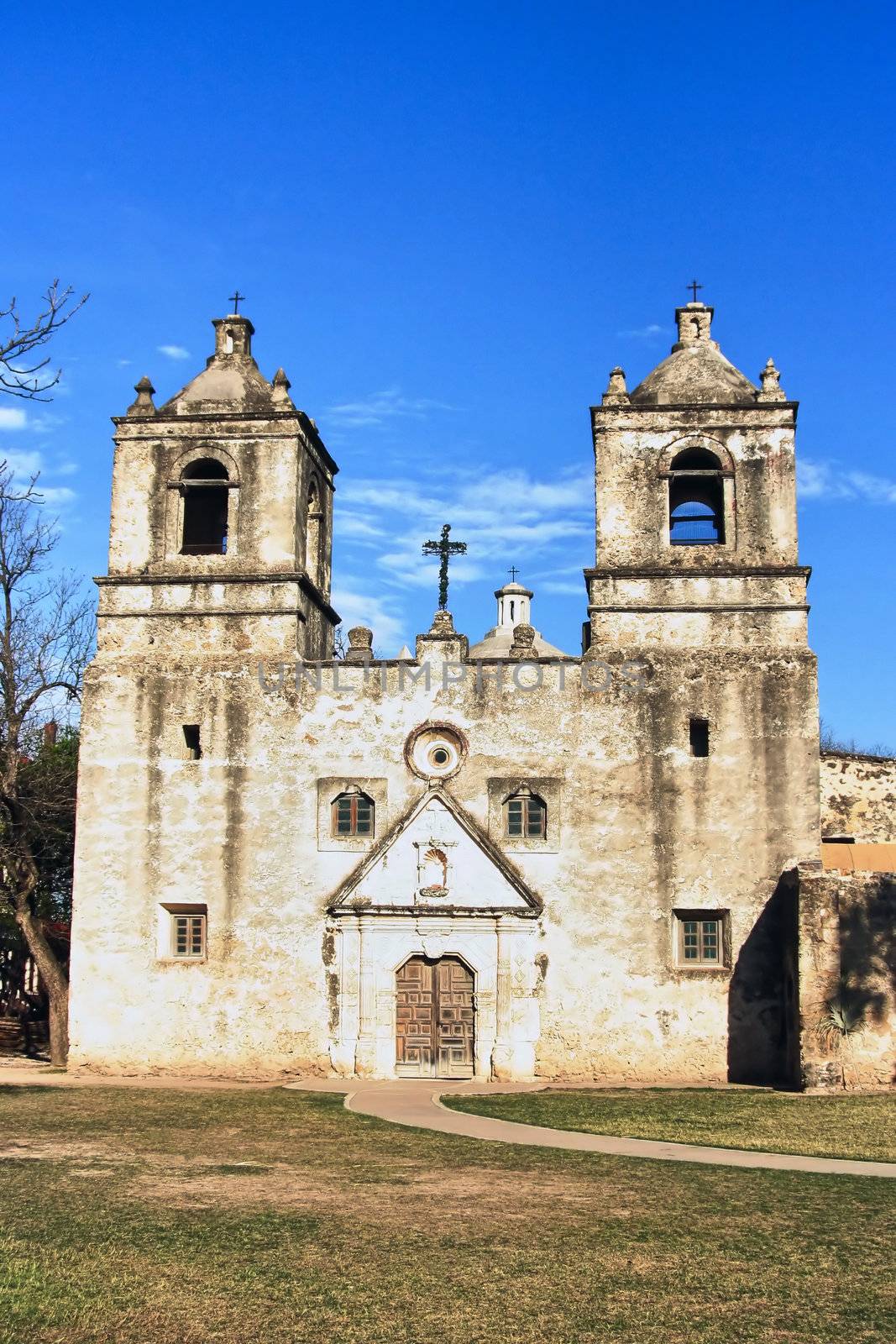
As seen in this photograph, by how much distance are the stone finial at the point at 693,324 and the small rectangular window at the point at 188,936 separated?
12.9 m

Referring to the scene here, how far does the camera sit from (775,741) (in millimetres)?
22359

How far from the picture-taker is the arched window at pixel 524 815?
22750mm

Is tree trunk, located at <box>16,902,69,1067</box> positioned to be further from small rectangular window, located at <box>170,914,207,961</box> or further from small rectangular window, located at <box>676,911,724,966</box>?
small rectangular window, located at <box>676,911,724,966</box>

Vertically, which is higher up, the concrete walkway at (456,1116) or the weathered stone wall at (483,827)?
the weathered stone wall at (483,827)

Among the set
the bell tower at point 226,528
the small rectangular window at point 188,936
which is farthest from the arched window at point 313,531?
the small rectangular window at point 188,936

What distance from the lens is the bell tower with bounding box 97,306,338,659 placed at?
24.0m

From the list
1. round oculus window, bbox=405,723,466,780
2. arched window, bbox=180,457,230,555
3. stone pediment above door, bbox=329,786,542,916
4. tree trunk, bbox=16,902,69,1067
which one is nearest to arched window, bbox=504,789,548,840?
stone pediment above door, bbox=329,786,542,916

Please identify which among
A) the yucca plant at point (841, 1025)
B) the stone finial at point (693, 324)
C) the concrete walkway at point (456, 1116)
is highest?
the stone finial at point (693, 324)

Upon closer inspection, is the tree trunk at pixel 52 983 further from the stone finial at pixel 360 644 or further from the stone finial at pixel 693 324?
the stone finial at pixel 693 324

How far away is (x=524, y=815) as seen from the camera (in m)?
22.8

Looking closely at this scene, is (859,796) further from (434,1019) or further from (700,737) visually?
(434,1019)

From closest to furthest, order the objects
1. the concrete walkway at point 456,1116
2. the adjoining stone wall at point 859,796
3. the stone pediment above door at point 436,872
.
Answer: the concrete walkway at point 456,1116, the stone pediment above door at point 436,872, the adjoining stone wall at point 859,796

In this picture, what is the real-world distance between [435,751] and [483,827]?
Result: 1460 millimetres

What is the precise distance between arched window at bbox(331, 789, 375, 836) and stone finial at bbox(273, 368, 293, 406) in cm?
696
